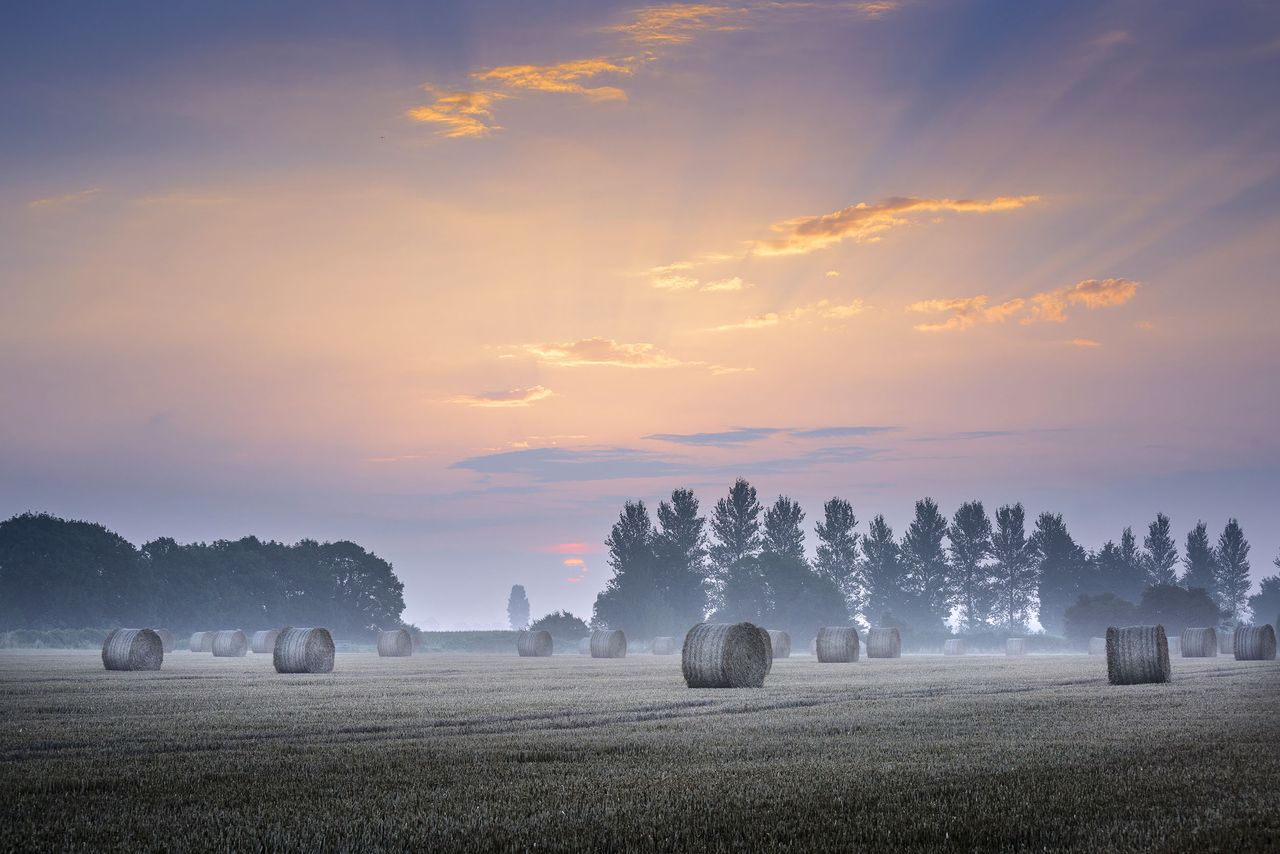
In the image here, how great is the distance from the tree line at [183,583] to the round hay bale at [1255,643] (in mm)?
95399

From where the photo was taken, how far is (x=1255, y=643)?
5428 cm

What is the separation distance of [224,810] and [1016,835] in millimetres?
7153

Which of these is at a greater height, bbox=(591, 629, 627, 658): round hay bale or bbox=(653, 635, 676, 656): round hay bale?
bbox=(591, 629, 627, 658): round hay bale

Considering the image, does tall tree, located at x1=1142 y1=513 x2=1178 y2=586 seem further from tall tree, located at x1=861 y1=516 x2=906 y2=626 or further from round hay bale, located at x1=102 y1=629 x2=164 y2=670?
round hay bale, located at x1=102 y1=629 x2=164 y2=670

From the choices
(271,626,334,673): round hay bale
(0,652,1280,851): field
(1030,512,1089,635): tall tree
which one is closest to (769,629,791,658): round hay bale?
(271,626,334,673): round hay bale

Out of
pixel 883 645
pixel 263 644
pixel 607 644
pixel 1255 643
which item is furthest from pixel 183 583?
pixel 1255 643

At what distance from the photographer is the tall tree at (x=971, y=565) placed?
153 m

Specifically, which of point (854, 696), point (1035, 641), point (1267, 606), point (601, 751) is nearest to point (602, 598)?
point (1035, 641)

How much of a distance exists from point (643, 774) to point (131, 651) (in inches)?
1485

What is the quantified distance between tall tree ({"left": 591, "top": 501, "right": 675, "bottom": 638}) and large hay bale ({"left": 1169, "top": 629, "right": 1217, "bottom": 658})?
64.4 meters

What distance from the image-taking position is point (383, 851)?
9.05 m

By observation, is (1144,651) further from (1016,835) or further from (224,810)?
(224,810)

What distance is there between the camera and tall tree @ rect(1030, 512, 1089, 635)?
15388 cm

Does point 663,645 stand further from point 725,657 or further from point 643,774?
point 643,774
